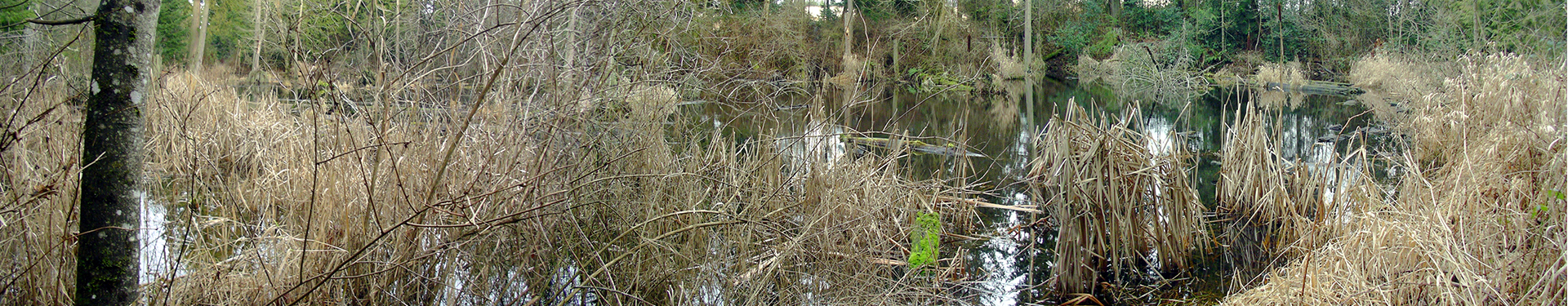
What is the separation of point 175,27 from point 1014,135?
13.3 meters

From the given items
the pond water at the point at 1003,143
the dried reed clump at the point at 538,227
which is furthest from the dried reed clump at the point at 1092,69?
the dried reed clump at the point at 538,227

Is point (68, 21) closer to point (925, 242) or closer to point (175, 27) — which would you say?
point (925, 242)

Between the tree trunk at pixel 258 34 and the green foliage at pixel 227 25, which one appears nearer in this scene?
the tree trunk at pixel 258 34

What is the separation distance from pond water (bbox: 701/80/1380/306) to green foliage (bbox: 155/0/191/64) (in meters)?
8.86

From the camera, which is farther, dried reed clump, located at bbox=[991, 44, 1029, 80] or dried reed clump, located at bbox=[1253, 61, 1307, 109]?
dried reed clump, located at bbox=[991, 44, 1029, 80]

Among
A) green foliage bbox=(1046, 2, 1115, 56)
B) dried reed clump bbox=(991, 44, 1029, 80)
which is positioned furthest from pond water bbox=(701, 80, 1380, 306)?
green foliage bbox=(1046, 2, 1115, 56)

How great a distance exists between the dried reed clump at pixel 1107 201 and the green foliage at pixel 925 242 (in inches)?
20.2

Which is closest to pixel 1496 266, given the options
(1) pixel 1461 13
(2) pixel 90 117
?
(2) pixel 90 117

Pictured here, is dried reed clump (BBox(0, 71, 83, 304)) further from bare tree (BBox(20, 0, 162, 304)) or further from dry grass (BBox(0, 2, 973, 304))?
bare tree (BBox(20, 0, 162, 304))

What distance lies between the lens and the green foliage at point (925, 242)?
3857 mm

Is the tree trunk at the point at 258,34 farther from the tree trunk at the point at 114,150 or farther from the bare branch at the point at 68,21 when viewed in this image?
the bare branch at the point at 68,21

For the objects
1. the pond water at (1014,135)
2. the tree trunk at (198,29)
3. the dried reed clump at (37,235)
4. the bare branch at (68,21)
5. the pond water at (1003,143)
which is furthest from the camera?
the tree trunk at (198,29)

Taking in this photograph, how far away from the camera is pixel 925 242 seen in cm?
403

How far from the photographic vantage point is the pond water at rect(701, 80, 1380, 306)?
13.8ft
